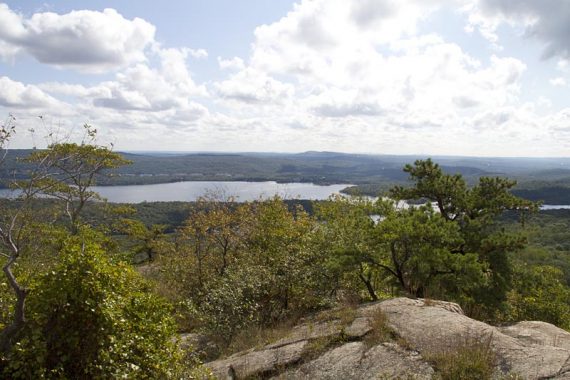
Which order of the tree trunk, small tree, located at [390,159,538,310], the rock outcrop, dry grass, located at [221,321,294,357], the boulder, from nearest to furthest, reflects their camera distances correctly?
the tree trunk, the rock outcrop, the boulder, dry grass, located at [221,321,294,357], small tree, located at [390,159,538,310]

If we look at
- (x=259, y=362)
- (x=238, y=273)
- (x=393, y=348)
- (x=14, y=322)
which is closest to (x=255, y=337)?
(x=259, y=362)

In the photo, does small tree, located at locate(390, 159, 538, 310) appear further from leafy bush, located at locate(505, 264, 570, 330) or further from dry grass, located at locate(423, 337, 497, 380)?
leafy bush, located at locate(505, 264, 570, 330)

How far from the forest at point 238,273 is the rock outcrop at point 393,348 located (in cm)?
225

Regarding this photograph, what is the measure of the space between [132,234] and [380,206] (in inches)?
1346

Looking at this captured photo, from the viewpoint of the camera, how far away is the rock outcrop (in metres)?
8.83

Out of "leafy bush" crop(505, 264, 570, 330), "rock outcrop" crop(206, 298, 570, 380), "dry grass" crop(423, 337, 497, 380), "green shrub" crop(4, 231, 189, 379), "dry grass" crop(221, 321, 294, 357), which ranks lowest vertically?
"leafy bush" crop(505, 264, 570, 330)

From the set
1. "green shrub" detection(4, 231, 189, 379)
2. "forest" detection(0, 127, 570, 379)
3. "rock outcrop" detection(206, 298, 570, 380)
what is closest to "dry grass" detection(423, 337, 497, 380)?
"rock outcrop" detection(206, 298, 570, 380)

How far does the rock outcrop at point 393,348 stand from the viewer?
29.0 feet

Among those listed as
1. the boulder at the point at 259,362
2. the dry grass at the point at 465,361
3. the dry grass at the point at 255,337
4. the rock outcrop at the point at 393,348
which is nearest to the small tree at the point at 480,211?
the rock outcrop at the point at 393,348

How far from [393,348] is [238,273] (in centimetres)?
836

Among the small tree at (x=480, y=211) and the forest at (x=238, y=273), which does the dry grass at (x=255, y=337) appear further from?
the small tree at (x=480, y=211)

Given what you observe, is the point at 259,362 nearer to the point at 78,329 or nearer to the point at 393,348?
the point at 393,348

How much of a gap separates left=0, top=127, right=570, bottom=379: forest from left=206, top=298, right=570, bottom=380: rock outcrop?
2.25 meters

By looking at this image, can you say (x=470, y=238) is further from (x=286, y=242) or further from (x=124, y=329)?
(x=124, y=329)
